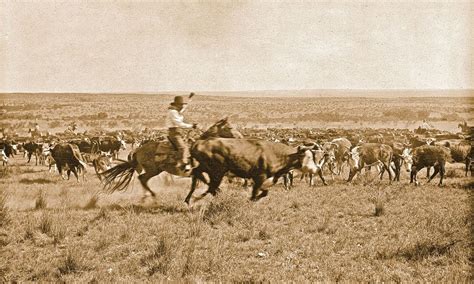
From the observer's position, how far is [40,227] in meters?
9.01

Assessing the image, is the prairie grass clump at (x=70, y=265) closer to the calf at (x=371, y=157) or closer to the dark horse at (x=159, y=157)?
the dark horse at (x=159, y=157)

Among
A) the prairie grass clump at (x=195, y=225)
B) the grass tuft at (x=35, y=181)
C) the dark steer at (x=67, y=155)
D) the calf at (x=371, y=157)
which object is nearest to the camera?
the prairie grass clump at (x=195, y=225)

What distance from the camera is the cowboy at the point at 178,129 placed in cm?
1059

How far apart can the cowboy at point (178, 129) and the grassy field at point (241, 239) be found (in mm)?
Result: 1276

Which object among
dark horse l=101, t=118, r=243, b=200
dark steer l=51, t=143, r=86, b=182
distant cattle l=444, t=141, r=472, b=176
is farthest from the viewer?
distant cattle l=444, t=141, r=472, b=176

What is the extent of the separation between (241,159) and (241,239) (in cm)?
258

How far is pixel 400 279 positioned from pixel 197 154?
5906 millimetres

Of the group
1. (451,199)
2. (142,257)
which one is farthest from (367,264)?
(451,199)

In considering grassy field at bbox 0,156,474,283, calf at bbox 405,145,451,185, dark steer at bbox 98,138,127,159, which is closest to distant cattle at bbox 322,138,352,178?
calf at bbox 405,145,451,185

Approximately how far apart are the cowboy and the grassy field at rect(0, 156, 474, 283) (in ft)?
4.19

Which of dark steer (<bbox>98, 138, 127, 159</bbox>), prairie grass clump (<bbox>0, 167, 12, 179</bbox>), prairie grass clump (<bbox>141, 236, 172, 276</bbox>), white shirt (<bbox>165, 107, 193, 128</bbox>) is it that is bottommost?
prairie grass clump (<bbox>0, 167, 12, 179</bbox>)

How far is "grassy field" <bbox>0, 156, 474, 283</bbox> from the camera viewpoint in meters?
6.64

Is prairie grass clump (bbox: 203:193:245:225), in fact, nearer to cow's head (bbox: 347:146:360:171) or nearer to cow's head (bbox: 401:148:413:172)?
cow's head (bbox: 347:146:360:171)

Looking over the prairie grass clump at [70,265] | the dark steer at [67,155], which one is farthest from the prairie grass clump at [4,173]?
the prairie grass clump at [70,265]
